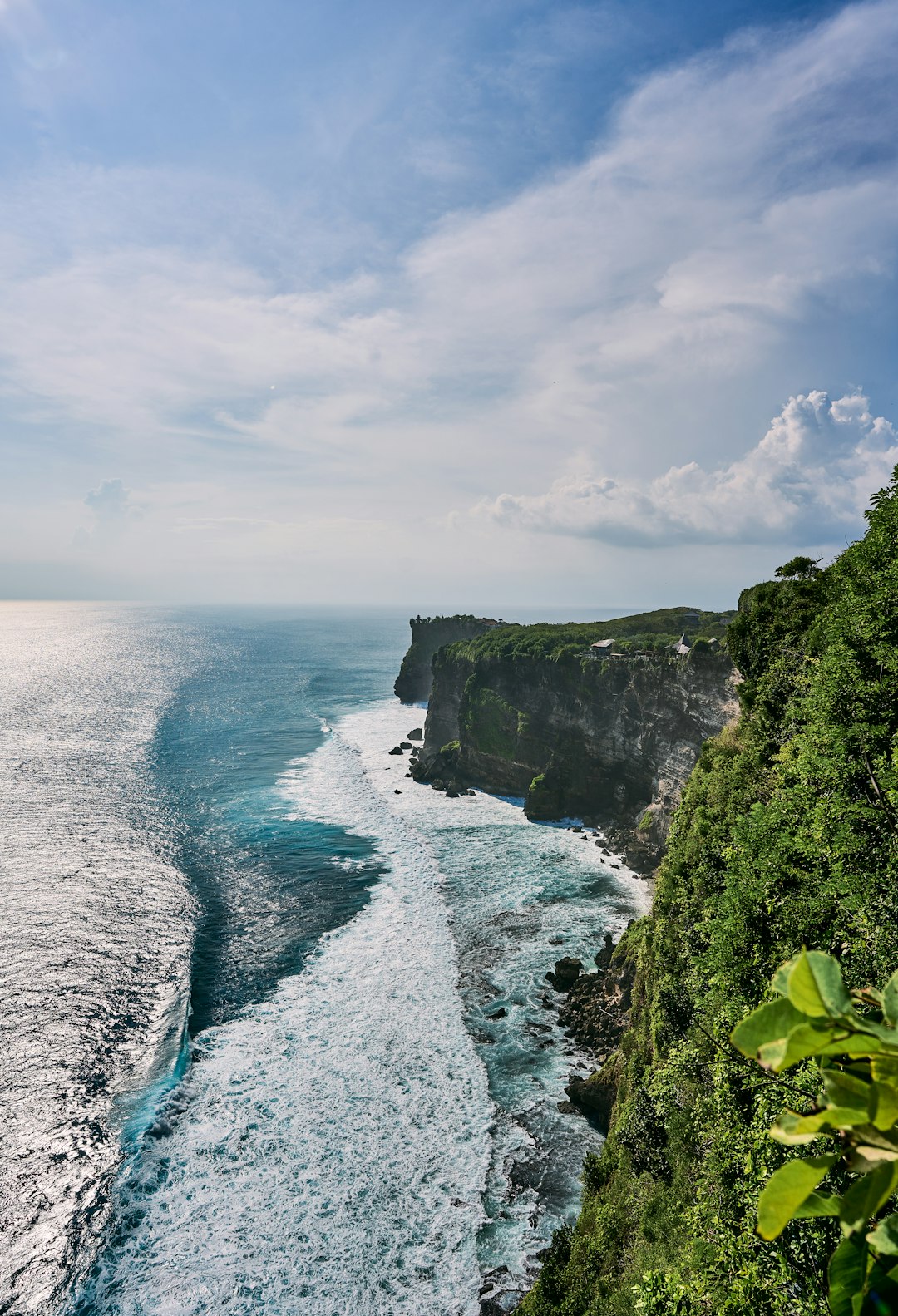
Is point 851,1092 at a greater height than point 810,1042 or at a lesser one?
lesser

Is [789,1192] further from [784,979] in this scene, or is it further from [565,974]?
[565,974]

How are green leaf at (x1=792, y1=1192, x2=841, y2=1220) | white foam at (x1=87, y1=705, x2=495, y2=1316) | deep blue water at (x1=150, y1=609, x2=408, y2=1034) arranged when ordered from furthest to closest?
deep blue water at (x1=150, y1=609, x2=408, y2=1034)
white foam at (x1=87, y1=705, x2=495, y2=1316)
green leaf at (x1=792, y1=1192, x2=841, y2=1220)

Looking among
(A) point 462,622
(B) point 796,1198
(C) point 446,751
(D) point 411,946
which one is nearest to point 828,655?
(B) point 796,1198

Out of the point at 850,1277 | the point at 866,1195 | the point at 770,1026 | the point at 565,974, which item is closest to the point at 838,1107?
the point at 866,1195

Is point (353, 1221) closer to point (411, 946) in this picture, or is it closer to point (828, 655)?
point (411, 946)

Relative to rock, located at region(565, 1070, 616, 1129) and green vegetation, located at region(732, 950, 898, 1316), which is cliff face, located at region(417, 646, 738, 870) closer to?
rock, located at region(565, 1070, 616, 1129)

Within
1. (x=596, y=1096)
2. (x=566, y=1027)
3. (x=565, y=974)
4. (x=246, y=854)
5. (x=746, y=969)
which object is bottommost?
(x=566, y=1027)

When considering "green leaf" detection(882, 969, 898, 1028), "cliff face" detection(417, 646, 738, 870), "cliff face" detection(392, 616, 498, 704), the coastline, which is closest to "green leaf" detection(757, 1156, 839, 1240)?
"green leaf" detection(882, 969, 898, 1028)
